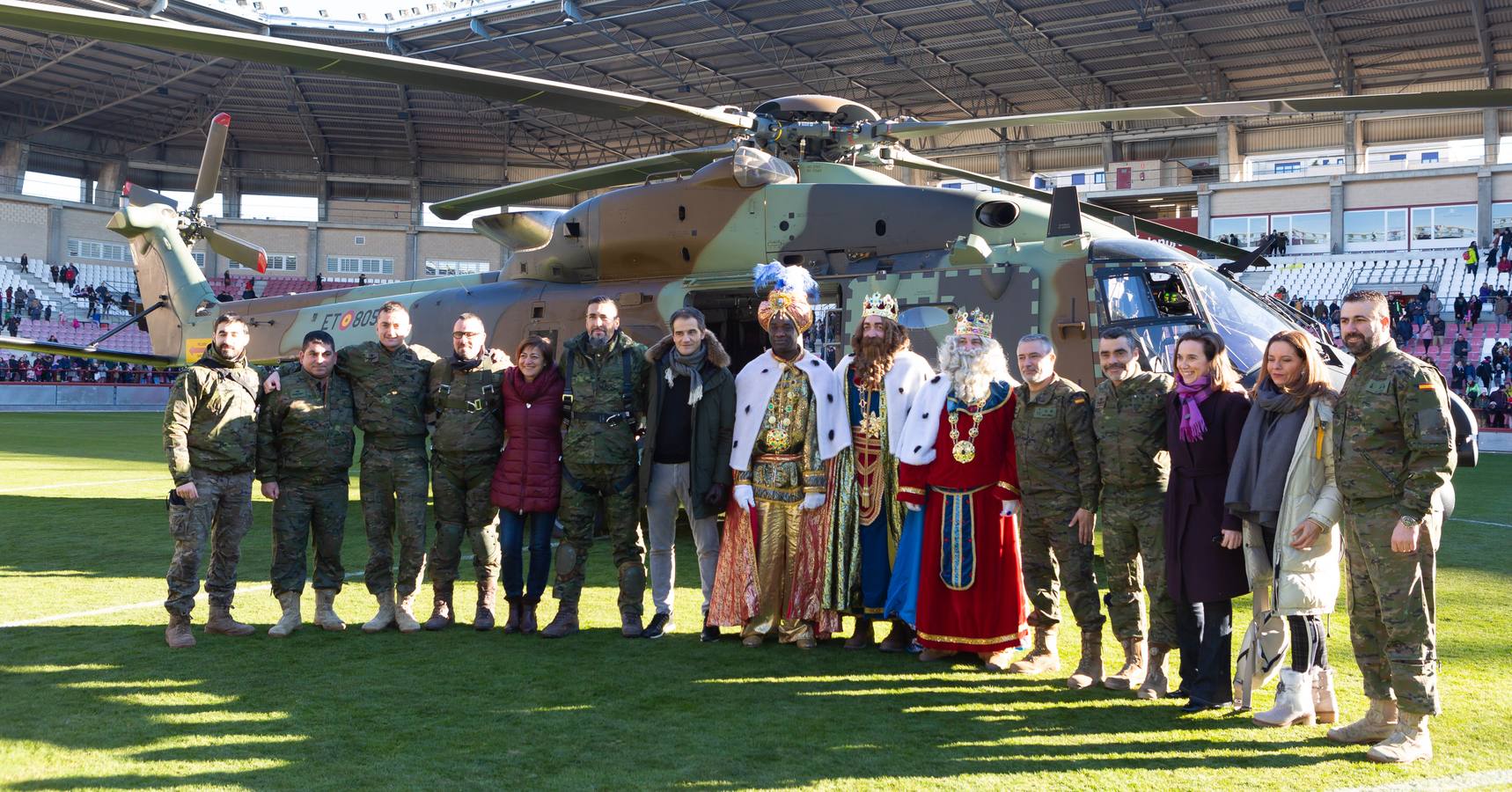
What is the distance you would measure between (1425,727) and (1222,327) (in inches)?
151

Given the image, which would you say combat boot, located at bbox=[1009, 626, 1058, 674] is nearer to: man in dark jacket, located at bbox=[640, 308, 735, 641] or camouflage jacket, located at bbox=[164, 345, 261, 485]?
man in dark jacket, located at bbox=[640, 308, 735, 641]

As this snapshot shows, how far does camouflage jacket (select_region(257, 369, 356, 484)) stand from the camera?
5.93 meters

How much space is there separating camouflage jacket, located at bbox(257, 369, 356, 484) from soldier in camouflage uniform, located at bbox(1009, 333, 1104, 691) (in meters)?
3.53

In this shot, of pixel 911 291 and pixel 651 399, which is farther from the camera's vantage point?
pixel 911 291

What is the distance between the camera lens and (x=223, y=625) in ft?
19.5

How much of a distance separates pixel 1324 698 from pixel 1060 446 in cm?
149

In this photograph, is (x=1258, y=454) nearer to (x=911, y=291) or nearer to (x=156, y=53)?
(x=911, y=291)

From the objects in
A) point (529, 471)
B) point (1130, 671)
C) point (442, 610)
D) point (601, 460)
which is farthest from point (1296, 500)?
point (442, 610)

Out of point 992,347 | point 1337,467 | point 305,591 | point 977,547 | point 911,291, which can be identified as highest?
point 911,291

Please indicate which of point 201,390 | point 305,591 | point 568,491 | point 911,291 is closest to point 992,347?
point 568,491

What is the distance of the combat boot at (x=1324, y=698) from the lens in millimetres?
4582

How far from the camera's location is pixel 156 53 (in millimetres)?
38844

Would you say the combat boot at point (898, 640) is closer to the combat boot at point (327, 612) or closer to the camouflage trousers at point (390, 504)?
the camouflage trousers at point (390, 504)

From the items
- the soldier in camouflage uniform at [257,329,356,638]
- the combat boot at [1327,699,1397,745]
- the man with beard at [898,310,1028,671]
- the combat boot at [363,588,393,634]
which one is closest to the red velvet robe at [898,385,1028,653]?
the man with beard at [898,310,1028,671]
